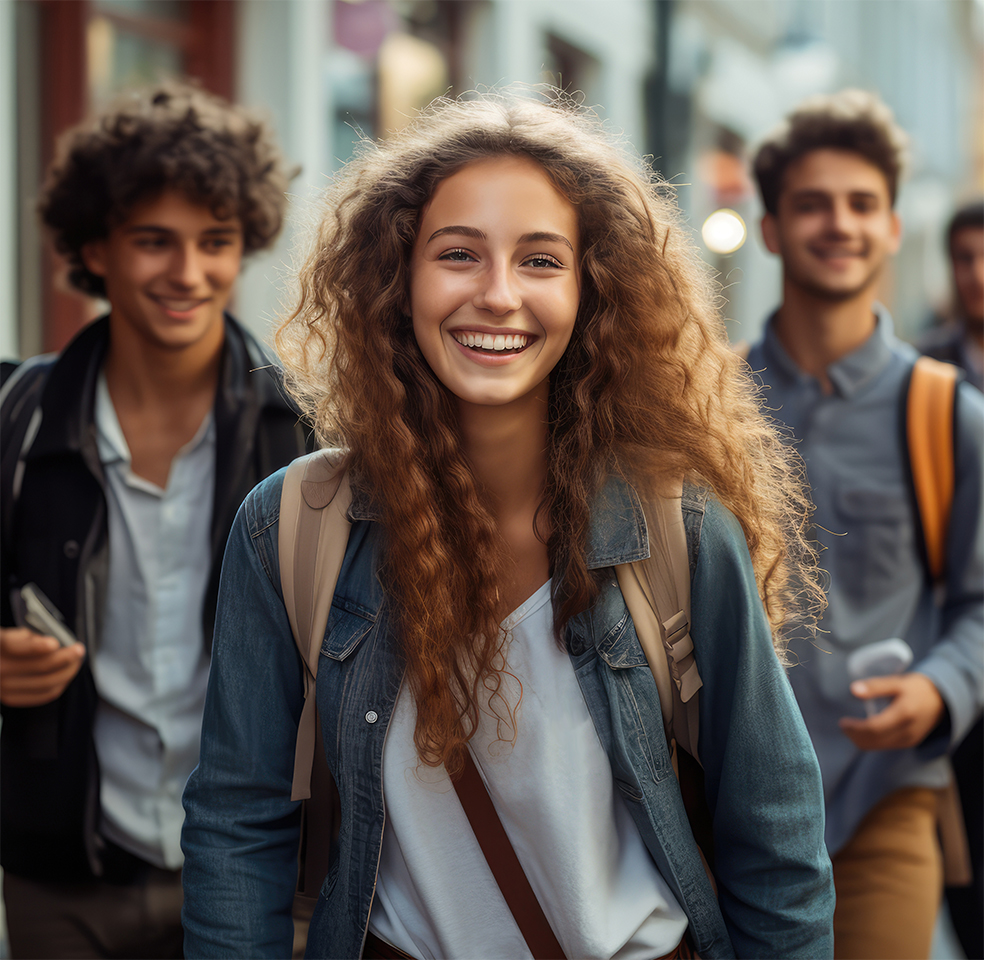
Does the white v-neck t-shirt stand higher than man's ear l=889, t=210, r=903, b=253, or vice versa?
man's ear l=889, t=210, r=903, b=253

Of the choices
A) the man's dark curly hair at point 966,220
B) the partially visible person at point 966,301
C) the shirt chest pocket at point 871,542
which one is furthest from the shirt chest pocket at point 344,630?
the man's dark curly hair at point 966,220

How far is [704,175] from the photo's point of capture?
15.7 meters

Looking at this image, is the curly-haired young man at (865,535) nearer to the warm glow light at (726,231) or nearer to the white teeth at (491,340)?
the white teeth at (491,340)

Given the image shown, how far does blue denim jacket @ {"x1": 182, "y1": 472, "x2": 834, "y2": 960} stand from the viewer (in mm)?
1945

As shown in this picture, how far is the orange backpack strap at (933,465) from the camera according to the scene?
3287mm

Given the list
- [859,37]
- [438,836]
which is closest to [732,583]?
[438,836]

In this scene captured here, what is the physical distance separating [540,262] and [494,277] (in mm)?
106

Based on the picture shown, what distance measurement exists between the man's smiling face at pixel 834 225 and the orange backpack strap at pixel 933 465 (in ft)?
1.57

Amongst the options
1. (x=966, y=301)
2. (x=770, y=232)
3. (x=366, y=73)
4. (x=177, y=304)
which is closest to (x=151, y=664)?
(x=177, y=304)

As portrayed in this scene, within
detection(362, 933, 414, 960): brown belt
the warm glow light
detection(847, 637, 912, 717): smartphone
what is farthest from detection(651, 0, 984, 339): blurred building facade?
detection(362, 933, 414, 960): brown belt

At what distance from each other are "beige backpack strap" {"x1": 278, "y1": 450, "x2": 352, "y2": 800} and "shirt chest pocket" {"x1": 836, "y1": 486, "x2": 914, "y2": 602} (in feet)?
5.83

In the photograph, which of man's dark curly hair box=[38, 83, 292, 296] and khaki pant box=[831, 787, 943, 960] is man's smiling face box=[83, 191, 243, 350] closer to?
man's dark curly hair box=[38, 83, 292, 296]

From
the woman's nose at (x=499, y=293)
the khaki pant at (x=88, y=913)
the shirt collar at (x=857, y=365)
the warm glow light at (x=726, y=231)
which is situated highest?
the warm glow light at (x=726, y=231)

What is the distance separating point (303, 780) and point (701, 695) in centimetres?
75
